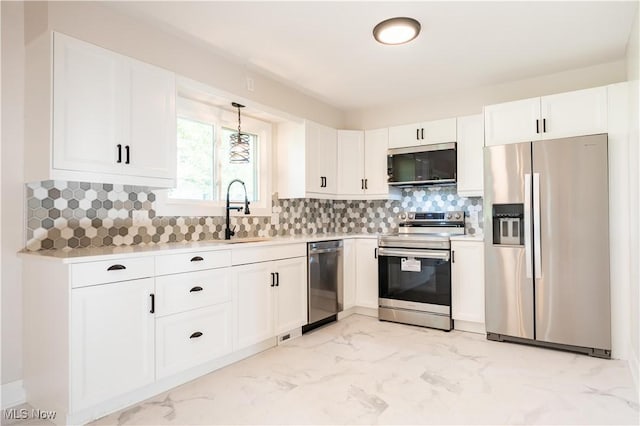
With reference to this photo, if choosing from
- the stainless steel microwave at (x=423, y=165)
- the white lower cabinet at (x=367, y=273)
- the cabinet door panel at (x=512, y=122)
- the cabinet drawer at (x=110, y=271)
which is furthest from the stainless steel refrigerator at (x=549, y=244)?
the cabinet drawer at (x=110, y=271)

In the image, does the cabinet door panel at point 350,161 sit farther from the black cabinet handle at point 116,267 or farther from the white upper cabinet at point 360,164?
the black cabinet handle at point 116,267

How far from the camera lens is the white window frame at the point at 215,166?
3021 mm

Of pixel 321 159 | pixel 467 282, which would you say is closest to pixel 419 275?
pixel 467 282

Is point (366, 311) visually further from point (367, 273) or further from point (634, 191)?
point (634, 191)

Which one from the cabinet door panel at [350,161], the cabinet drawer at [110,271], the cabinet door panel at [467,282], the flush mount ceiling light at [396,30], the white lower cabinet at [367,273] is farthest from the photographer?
the cabinet door panel at [350,161]

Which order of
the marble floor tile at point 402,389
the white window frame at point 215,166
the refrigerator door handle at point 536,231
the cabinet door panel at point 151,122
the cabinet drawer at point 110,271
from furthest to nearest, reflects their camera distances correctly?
the refrigerator door handle at point 536,231, the white window frame at point 215,166, the cabinet door panel at point 151,122, the marble floor tile at point 402,389, the cabinet drawer at point 110,271

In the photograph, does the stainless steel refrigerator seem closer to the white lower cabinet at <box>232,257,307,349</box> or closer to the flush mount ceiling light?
the flush mount ceiling light

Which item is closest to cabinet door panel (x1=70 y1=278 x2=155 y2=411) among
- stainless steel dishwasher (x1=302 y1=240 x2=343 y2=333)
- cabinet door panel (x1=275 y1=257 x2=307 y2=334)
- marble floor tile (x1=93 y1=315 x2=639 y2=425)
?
marble floor tile (x1=93 y1=315 x2=639 y2=425)

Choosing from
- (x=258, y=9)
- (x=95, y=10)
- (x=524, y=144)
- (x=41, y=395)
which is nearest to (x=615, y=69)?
(x=524, y=144)

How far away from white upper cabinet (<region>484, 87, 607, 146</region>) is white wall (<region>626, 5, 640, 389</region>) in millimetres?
256

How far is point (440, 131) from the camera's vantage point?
13.2 feet

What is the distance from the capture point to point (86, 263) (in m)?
1.97

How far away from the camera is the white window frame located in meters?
3.02

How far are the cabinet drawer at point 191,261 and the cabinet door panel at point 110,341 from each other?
130mm
